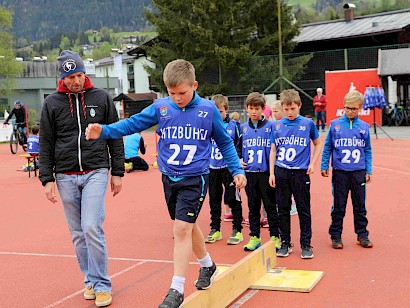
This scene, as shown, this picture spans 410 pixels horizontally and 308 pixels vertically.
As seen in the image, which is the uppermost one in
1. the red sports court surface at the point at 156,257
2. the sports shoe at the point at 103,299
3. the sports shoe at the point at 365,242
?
the sports shoe at the point at 103,299

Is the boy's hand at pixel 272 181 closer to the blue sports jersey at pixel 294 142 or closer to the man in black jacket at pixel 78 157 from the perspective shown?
the blue sports jersey at pixel 294 142

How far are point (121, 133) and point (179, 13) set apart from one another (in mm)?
35824

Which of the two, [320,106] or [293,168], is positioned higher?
[320,106]

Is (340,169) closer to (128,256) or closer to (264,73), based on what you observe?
(128,256)

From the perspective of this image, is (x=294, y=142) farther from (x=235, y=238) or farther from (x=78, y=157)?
(x=78, y=157)

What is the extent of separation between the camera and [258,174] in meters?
7.20

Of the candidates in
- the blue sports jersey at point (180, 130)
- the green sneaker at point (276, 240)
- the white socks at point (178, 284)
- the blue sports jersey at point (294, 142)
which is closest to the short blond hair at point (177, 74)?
the blue sports jersey at point (180, 130)

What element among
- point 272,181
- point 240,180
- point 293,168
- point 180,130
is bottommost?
point 272,181

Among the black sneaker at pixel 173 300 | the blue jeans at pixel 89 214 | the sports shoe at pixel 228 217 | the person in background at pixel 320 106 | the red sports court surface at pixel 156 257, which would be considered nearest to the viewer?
the black sneaker at pixel 173 300

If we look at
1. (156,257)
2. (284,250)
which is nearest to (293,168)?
(284,250)

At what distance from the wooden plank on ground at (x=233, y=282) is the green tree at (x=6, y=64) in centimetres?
3818

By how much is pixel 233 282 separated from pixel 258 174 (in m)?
2.07

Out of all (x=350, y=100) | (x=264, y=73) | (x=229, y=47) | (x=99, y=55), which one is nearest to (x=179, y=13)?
(x=229, y=47)

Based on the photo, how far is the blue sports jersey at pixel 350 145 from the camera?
7223 millimetres
